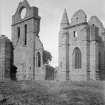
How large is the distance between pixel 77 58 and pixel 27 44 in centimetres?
713

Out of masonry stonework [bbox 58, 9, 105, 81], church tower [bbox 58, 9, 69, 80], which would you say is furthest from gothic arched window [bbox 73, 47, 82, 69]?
church tower [bbox 58, 9, 69, 80]

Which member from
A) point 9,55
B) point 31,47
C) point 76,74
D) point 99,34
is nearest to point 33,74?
point 31,47

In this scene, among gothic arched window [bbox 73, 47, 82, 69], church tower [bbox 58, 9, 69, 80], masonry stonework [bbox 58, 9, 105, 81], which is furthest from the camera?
church tower [bbox 58, 9, 69, 80]

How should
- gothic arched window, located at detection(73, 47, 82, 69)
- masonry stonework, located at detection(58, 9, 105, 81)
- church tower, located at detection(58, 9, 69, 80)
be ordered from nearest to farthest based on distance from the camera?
masonry stonework, located at detection(58, 9, 105, 81), gothic arched window, located at detection(73, 47, 82, 69), church tower, located at detection(58, 9, 69, 80)

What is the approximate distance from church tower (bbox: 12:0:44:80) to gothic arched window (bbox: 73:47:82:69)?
4139 mm

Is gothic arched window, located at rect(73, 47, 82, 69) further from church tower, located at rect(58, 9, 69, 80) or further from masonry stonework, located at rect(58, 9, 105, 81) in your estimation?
church tower, located at rect(58, 9, 69, 80)

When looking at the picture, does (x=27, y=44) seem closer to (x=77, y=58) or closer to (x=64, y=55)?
(x=64, y=55)

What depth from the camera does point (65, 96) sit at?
33.7 feet

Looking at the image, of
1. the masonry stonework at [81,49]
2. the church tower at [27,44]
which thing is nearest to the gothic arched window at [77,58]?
the masonry stonework at [81,49]

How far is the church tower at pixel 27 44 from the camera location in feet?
86.9

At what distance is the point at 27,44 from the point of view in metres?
28.0

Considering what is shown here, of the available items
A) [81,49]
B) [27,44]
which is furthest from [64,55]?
Answer: [27,44]

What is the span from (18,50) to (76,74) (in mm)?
9131

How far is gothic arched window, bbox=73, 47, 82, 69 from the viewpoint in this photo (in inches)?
999
